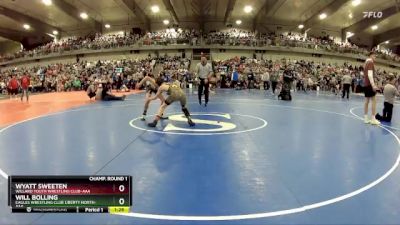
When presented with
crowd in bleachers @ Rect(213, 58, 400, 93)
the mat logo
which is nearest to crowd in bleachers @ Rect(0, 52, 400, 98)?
crowd in bleachers @ Rect(213, 58, 400, 93)

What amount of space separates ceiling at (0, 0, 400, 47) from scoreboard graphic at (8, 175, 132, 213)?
92.0 ft

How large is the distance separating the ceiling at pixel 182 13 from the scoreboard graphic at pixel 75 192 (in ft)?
92.0

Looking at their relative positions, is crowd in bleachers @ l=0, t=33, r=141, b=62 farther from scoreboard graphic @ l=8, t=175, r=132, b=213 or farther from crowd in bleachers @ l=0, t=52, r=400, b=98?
scoreboard graphic @ l=8, t=175, r=132, b=213

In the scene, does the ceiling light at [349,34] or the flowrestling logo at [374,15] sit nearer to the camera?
the flowrestling logo at [374,15]

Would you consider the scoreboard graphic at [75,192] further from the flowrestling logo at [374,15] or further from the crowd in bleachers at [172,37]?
the flowrestling logo at [374,15]

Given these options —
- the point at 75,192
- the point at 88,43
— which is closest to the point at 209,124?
the point at 75,192

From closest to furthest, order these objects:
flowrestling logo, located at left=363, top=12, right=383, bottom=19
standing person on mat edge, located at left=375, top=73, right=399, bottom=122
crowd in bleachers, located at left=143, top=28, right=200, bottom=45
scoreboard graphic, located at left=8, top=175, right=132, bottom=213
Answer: scoreboard graphic, located at left=8, top=175, right=132, bottom=213 < standing person on mat edge, located at left=375, top=73, right=399, bottom=122 < flowrestling logo, located at left=363, top=12, right=383, bottom=19 < crowd in bleachers, located at left=143, top=28, right=200, bottom=45

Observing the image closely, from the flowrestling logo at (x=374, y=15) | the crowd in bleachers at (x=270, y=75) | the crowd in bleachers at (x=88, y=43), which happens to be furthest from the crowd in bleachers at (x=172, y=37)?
the flowrestling logo at (x=374, y=15)

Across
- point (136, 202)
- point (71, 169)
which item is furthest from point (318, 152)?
point (71, 169)

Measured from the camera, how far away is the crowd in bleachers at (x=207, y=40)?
36125 millimetres

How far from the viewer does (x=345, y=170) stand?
4691 mm

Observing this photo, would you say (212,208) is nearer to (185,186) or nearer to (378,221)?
(185,186)

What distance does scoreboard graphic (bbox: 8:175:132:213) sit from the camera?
7.49 feet

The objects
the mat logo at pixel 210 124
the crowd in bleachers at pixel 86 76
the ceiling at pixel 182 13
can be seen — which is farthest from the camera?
the ceiling at pixel 182 13
